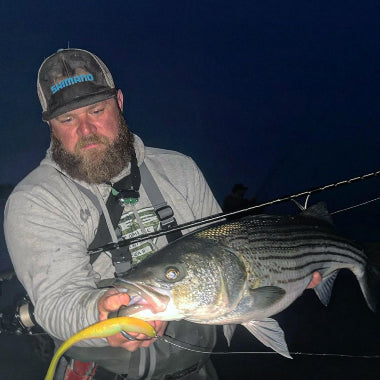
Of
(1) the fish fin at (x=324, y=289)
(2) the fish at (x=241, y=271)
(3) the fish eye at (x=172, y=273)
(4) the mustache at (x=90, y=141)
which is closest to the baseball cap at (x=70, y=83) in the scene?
(4) the mustache at (x=90, y=141)

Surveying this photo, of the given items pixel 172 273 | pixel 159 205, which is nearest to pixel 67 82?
pixel 159 205

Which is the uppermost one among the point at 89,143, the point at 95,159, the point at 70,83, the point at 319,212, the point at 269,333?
the point at 70,83

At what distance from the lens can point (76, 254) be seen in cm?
206

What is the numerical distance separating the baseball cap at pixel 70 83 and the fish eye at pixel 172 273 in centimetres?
127

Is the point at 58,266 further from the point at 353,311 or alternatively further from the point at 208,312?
the point at 353,311

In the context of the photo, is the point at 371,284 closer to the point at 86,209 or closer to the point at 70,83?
the point at 86,209

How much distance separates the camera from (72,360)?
242cm

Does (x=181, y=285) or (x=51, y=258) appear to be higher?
(x=51, y=258)

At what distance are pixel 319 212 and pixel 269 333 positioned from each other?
0.98 m

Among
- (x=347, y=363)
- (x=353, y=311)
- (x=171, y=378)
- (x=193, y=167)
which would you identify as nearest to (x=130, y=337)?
(x=171, y=378)

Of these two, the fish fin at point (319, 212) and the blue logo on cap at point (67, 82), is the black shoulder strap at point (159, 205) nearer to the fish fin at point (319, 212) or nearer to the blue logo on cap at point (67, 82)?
the blue logo on cap at point (67, 82)

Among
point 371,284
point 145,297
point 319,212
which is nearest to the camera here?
point 145,297

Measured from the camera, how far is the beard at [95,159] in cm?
237

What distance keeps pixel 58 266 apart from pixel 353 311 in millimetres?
5057
